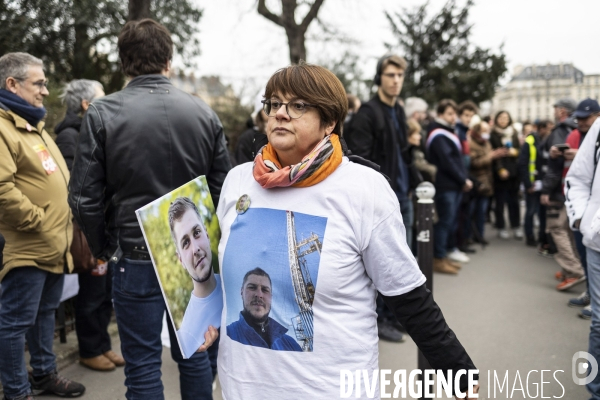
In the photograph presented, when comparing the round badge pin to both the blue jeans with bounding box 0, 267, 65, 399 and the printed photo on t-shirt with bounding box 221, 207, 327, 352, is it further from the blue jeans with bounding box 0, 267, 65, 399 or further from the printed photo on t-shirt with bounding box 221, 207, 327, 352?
the blue jeans with bounding box 0, 267, 65, 399

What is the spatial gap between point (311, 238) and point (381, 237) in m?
0.23

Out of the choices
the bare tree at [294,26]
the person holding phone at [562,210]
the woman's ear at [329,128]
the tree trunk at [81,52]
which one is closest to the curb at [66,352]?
the woman's ear at [329,128]

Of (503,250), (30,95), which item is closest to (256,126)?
(30,95)

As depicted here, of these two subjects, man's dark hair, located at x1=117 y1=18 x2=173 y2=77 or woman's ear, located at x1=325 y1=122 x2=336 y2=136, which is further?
man's dark hair, located at x1=117 y1=18 x2=173 y2=77

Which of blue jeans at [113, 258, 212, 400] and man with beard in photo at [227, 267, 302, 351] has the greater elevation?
man with beard in photo at [227, 267, 302, 351]

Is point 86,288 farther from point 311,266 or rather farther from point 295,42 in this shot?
point 295,42

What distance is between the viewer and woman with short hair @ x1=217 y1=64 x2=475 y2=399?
176 cm

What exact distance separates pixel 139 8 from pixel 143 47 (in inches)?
129

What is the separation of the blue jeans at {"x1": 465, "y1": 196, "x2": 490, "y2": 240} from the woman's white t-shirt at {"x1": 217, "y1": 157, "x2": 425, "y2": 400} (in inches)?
287

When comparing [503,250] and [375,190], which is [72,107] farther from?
[503,250]

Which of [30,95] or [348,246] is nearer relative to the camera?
[348,246]

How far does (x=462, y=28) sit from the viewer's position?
90.7 ft

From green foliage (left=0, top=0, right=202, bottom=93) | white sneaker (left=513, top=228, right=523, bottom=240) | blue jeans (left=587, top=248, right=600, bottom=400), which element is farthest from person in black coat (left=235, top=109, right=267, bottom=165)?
white sneaker (left=513, top=228, right=523, bottom=240)

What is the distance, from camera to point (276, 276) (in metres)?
1.77
